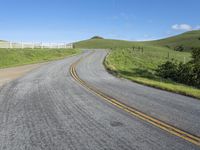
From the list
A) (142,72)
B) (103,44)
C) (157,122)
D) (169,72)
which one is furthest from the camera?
(103,44)

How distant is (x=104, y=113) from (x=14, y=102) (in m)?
4.38

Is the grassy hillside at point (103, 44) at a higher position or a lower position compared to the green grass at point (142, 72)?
higher

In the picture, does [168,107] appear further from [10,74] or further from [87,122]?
[10,74]

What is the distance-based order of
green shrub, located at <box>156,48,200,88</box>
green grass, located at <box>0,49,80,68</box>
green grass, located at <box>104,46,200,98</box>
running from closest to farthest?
green grass, located at <box>104,46,200,98</box>, green shrub, located at <box>156,48,200,88</box>, green grass, located at <box>0,49,80,68</box>

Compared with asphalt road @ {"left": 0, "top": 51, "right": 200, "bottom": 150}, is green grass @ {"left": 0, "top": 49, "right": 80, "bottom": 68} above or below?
above

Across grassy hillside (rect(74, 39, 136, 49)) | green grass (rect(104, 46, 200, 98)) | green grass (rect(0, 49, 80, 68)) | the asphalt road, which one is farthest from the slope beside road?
grassy hillside (rect(74, 39, 136, 49))

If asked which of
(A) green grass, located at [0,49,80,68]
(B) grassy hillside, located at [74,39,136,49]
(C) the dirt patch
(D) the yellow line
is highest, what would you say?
(B) grassy hillside, located at [74,39,136,49]

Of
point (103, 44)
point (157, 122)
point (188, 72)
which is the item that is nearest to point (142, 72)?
point (188, 72)

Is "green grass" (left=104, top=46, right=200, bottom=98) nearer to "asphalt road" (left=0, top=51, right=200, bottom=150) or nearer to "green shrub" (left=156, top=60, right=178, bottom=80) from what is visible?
"green shrub" (left=156, top=60, right=178, bottom=80)

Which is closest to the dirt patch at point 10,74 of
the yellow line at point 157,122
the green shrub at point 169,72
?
the yellow line at point 157,122

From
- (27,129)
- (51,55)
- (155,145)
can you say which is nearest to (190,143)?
(155,145)

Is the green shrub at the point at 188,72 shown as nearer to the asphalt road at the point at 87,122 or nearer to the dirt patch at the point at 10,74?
the asphalt road at the point at 87,122

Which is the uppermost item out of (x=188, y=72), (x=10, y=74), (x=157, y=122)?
(x=188, y=72)

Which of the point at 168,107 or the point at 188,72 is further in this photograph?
the point at 188,72
